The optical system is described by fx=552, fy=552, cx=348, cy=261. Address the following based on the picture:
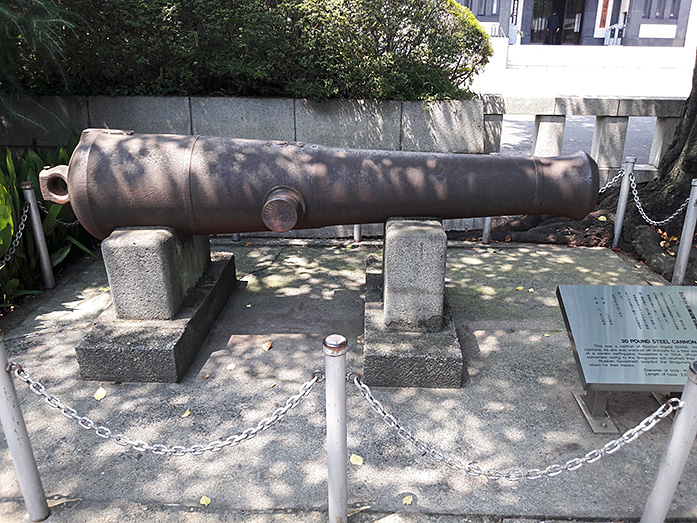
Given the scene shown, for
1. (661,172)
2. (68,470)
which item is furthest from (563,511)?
(661,172)

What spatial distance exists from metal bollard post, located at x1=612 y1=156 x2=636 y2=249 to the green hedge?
2.05 metres

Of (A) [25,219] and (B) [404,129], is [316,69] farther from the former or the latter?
(A) [25,219]

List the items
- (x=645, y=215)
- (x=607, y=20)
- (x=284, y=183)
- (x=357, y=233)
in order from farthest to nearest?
(x=607, y=20) < (x=357, y=233) < (x=645, y=215) < (x=284, y=183)

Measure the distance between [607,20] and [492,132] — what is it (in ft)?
93.9

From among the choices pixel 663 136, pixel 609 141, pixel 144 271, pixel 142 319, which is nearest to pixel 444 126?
pixel 609 141

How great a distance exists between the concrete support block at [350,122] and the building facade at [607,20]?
22078mm

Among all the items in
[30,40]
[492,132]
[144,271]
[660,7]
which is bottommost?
[144,271]

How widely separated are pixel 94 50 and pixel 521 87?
1411 cm

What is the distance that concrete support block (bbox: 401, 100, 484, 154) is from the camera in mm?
6586

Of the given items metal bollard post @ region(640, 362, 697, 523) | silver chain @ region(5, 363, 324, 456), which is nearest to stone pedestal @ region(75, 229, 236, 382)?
silver chain @ region(5, 363, 324, 456)

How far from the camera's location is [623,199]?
254 inches

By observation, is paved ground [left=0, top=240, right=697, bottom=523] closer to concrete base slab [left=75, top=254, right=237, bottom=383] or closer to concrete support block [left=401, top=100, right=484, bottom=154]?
concrete base slab [left=75, top=254, right=237, bottom=383]

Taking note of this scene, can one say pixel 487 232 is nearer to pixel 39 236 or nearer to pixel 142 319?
pixel 142 319

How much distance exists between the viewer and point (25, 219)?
5.10 m
